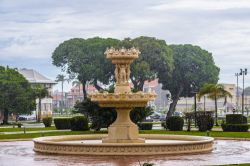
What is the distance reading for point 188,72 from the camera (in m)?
103

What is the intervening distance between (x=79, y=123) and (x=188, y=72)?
52.1 meters

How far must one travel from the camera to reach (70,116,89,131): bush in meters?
52.9

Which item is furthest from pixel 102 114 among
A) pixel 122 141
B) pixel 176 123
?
pixel 122 141

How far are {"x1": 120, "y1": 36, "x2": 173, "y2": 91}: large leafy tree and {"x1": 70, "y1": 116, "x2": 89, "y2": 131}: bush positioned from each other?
Answer: 131ft

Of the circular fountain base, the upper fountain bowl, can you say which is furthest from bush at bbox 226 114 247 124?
the upper fountain bowl

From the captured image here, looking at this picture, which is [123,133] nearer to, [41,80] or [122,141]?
[122,141]

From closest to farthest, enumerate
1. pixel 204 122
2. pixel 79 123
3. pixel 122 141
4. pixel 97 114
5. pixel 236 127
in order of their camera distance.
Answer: pixel 122 141, pixel 97 114, pixel 236 127, pixel 204 122, pixel 79 123

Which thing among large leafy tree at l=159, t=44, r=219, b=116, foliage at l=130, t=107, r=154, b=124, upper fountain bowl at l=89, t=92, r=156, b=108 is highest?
large leafy tree at l=159, t=44, r=219, b=116

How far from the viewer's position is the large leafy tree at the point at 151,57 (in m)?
93.6

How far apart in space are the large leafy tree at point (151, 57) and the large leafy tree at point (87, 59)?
3.52 metres

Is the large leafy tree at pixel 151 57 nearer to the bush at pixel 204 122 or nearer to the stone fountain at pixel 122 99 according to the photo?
the bush at pixel 204 122

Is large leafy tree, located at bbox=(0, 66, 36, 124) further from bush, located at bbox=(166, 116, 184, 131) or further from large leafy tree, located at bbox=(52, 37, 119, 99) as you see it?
bush, located at bbox=(166, 116, 184, 131)

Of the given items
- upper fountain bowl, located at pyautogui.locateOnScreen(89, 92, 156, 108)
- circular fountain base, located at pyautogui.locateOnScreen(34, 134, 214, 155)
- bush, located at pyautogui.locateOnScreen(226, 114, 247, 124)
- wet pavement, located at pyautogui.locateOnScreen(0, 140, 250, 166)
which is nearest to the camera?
wet pavement, located at pyautogui.locateOnScreen(0, 140, 250, 166)

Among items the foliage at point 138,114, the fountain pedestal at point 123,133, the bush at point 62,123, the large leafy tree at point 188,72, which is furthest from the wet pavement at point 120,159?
the large leafy tree at point 188,72
